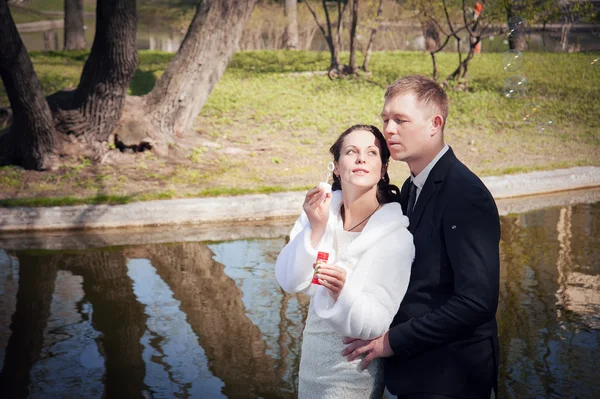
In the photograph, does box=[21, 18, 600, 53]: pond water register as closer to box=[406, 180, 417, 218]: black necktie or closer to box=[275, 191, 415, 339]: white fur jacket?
box=[406, 180, 417, 218]: black necktie

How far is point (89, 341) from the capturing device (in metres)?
5.71

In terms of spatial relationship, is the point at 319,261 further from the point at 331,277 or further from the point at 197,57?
the point at 197,57

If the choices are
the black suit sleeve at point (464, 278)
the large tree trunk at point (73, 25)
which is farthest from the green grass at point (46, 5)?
the black suit sleeve at point (464, 278)

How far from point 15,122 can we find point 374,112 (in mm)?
7430

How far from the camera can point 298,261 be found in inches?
108

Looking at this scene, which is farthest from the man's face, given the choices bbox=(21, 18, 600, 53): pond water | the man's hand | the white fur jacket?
bbox=(21, 18, 600, 53): pond water

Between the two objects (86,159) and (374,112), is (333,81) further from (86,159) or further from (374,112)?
(86,159)

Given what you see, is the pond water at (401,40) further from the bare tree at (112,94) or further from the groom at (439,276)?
the groom at (439,276)

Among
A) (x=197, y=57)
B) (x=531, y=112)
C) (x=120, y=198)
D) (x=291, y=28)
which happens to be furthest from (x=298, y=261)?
(x=291, y=28)

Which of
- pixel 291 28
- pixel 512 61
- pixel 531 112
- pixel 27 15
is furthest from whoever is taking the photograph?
pixel 27 15

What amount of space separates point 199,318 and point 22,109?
558 centimetres

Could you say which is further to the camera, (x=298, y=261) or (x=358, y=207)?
(x=358, y=207)

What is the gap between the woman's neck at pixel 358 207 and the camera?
9.68 ft

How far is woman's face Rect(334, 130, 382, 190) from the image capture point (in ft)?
9.43
